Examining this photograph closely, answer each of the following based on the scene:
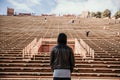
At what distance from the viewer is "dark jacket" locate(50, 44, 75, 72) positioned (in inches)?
144

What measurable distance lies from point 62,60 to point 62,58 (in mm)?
29

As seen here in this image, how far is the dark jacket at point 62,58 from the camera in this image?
3.66 m

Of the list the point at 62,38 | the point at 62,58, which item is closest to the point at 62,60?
the point at 62,58

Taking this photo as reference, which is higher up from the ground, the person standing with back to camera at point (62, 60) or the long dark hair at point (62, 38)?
the long dark hair at point (62, 38)

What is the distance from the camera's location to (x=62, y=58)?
3701 millimetres

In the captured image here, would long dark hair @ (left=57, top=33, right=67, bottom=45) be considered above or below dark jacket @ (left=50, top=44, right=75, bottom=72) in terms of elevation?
above

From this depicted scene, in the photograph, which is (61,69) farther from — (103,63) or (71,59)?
(103,63)

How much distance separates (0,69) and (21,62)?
103cm

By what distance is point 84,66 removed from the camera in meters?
8.47

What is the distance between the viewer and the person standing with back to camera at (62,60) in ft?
11.9

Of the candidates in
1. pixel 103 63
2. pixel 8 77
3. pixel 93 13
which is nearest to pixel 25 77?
pixel 8 77

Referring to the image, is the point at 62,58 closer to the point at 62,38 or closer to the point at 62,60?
the point at 62,60

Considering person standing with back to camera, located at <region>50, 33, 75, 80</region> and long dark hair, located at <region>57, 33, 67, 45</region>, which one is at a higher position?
long dark hair, located at <region>57, 33, 67, 45</region>

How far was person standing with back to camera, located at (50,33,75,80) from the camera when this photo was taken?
143 inches
